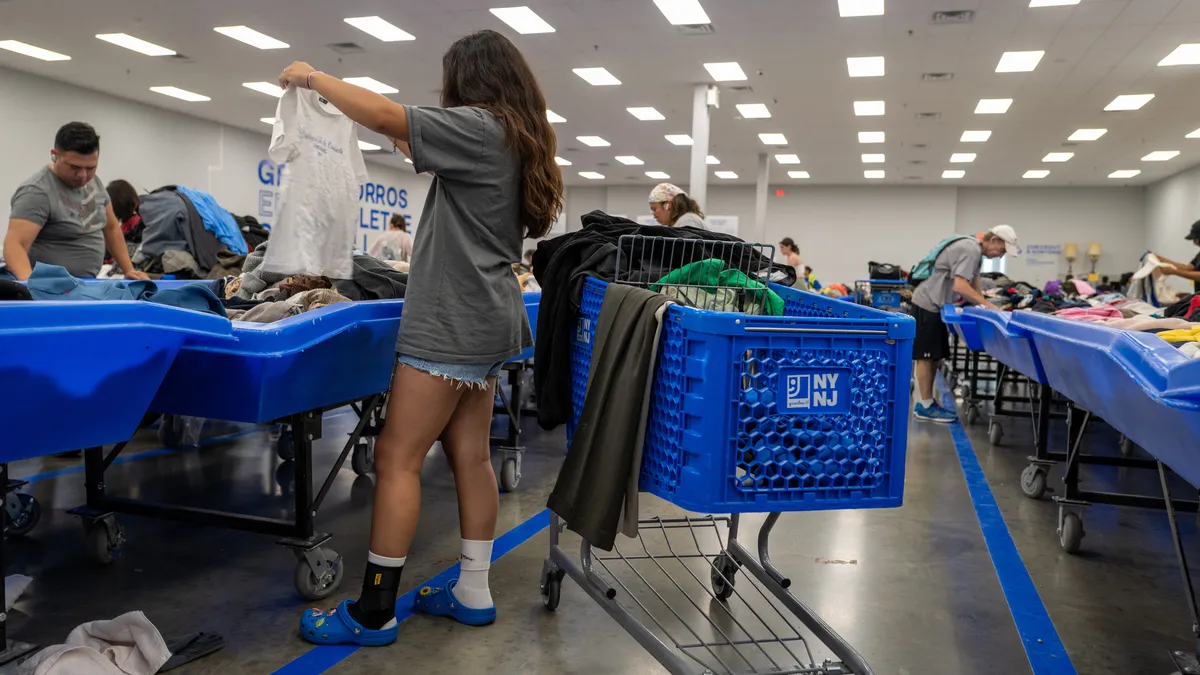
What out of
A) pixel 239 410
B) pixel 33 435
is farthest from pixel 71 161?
pixel 33 435

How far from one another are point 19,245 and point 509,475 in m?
2.19

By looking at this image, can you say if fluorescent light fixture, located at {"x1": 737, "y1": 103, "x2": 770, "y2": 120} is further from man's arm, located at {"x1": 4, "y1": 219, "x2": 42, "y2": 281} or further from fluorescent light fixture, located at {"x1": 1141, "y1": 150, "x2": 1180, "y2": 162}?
man's arm, located at {"x1": 4, "y1": 219, "x2": 42, "y2": 281}

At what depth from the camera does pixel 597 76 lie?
1152 centimetres

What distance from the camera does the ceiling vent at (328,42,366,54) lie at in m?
10.4

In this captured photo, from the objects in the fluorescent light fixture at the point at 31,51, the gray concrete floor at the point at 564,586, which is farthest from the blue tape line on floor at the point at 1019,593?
the fluorescent light fixture at the point at 31,51

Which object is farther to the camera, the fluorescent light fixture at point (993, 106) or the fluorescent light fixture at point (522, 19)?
the fluorescent light fixture at point (993, 106)

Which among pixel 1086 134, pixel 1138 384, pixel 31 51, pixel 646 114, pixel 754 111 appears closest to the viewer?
pixel 1138 384

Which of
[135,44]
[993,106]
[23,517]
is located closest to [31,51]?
[135,44]

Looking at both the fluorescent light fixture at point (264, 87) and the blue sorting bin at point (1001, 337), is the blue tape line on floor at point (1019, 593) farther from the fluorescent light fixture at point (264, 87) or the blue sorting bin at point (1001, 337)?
the fluorescent light fixture at point (264, 87)

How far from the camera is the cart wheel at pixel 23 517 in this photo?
2.79 m

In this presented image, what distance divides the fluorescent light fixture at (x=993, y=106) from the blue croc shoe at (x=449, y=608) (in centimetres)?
1203

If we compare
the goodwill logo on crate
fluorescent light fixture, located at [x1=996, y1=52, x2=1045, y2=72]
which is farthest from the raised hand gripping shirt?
the goodwill logo on crate

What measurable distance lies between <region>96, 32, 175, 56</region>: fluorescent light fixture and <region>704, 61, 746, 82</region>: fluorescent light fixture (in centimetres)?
708

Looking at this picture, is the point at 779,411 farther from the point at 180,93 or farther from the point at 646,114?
the point at 180,93
